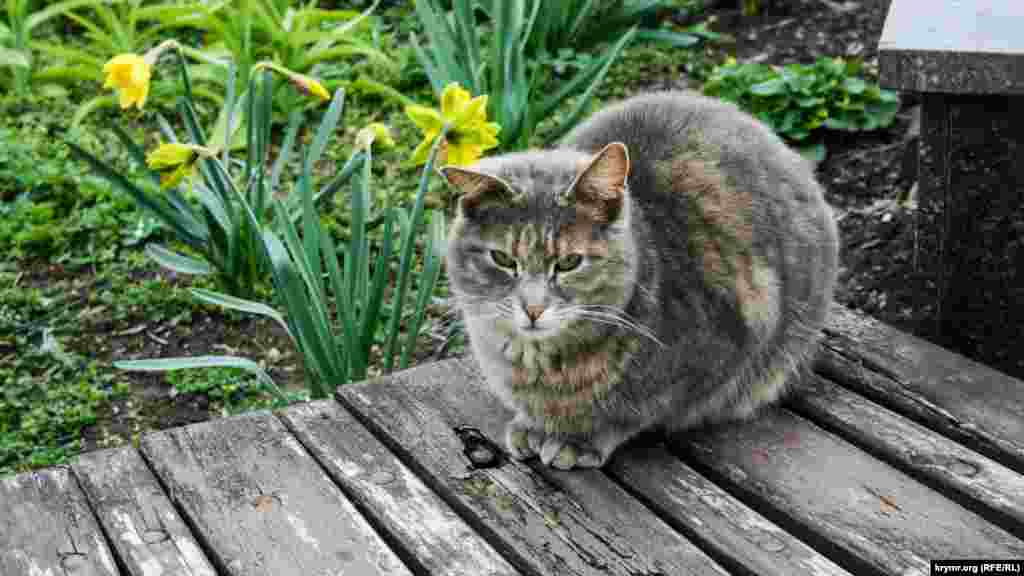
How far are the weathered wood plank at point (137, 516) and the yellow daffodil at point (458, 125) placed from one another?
3.30ft

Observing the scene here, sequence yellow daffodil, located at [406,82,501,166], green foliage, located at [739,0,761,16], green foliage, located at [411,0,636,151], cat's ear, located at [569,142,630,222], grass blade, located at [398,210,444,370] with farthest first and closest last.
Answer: green foliage, located at [739,0,761,16] < green foliage, located at [411,0,636,151] < grass blade, located at [398,210,444,370] < yellow daffodil, located at [406,82,501,166] < cat's ear, located at [569,142,630,222]

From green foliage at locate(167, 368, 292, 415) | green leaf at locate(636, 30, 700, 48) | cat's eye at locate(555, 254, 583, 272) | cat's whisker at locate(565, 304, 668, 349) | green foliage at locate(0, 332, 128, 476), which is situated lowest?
green foliage at locate(167, 368, 292, 415)

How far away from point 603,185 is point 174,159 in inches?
46.9

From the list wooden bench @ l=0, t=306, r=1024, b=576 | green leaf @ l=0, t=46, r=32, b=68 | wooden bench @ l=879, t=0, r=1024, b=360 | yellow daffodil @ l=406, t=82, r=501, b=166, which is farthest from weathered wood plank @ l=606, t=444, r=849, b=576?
green leaf @ l=0, t=46, r=32, b=68

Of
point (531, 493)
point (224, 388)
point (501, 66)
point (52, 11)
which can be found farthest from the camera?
point (52, 11)

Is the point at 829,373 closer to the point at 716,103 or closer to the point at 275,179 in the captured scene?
the point at 716,103

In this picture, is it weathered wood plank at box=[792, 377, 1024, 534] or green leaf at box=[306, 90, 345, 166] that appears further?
green leaf at box=[306, 90, 345, 166]

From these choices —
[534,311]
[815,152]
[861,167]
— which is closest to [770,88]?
[815,152]

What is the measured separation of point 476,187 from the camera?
246 cm

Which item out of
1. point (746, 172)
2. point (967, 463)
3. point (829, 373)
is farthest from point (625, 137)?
point (967, 463)

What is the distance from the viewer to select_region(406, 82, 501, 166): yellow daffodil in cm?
290

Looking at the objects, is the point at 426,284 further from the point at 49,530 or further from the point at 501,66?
the point at 501,66

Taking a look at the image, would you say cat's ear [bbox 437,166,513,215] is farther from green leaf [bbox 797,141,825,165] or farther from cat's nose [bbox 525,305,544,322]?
green leaf [bbox 797,141,825,165]

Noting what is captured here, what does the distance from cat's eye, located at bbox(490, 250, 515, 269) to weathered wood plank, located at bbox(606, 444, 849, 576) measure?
479 mm
